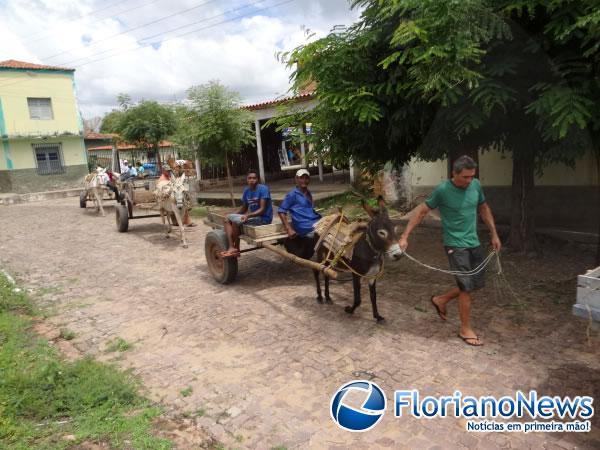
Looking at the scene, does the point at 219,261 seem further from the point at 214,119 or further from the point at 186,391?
the point at 214,119

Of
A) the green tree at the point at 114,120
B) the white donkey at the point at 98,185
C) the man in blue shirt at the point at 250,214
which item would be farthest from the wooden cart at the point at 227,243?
the green tree at the point at 114,120

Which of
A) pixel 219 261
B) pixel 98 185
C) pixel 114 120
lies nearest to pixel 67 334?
pixel 219 261

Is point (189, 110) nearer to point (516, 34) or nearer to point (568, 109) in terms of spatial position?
point (516, 34)

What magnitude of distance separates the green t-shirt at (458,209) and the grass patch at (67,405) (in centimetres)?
298

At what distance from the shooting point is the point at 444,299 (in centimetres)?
474

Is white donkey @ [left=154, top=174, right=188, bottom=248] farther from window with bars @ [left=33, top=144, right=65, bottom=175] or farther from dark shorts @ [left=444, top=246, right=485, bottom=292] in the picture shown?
window with bars @ [left=33, top=144, right=65, bottom=175]

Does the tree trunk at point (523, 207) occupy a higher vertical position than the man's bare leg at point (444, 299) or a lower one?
higher

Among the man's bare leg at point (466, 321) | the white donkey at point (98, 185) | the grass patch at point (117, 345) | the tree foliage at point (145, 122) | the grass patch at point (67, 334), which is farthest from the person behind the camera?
the tree foliage at point (145, 122)

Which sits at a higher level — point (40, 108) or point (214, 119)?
point (40, 108)

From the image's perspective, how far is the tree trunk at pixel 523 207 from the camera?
23.4 feet

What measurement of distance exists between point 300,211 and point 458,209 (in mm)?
2268

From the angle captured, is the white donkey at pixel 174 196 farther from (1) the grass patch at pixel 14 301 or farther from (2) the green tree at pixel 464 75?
(2) the green tree at pixel 464 75

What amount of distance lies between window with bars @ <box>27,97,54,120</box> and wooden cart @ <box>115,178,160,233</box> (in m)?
17.5

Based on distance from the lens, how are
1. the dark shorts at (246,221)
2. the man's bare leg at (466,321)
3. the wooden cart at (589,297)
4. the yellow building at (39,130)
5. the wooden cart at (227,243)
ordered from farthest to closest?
the yellow building at (39,130), the dark shorts at (246,221), the wooden cart at (227,243), the man's bare leg at (466,321), the wooden cart at (589,297)
